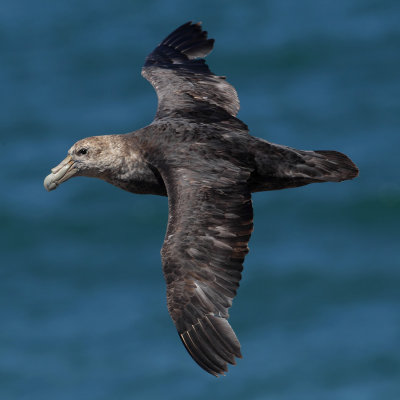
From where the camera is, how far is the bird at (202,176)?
1105cm

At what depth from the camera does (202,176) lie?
469 inches

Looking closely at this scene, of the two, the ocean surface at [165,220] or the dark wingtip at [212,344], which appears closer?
the dark wingtip at [212,344]

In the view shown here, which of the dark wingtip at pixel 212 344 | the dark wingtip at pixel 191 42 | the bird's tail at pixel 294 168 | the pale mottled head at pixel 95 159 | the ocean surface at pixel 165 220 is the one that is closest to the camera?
the dark wingtip at pixel 212 344

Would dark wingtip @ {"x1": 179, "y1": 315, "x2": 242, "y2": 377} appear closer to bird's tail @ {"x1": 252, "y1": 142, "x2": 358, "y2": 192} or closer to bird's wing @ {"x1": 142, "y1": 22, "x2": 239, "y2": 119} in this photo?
bird's tail @ {"x1": 252, "y1": 142, "x2": 358, "y2": 192}

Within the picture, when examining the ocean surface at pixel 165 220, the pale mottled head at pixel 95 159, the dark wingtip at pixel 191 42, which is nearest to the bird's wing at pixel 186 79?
the dark wingtip at pixel 191 42

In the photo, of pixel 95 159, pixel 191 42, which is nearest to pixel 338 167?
pixel 95 159

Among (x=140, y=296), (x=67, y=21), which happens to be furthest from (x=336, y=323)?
(x=67, y=21)

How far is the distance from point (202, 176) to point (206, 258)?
3.52ft

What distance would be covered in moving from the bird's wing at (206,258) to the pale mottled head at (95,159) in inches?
46.0

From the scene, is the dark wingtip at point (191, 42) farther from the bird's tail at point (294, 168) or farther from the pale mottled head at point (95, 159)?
the bird's tail at point (294, 168)

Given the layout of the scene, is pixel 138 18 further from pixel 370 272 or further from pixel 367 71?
pixel 370 272

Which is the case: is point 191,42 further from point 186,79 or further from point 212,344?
point 212,344

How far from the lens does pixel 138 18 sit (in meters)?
36.2

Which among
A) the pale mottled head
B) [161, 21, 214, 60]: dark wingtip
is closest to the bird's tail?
the pale mottled head
